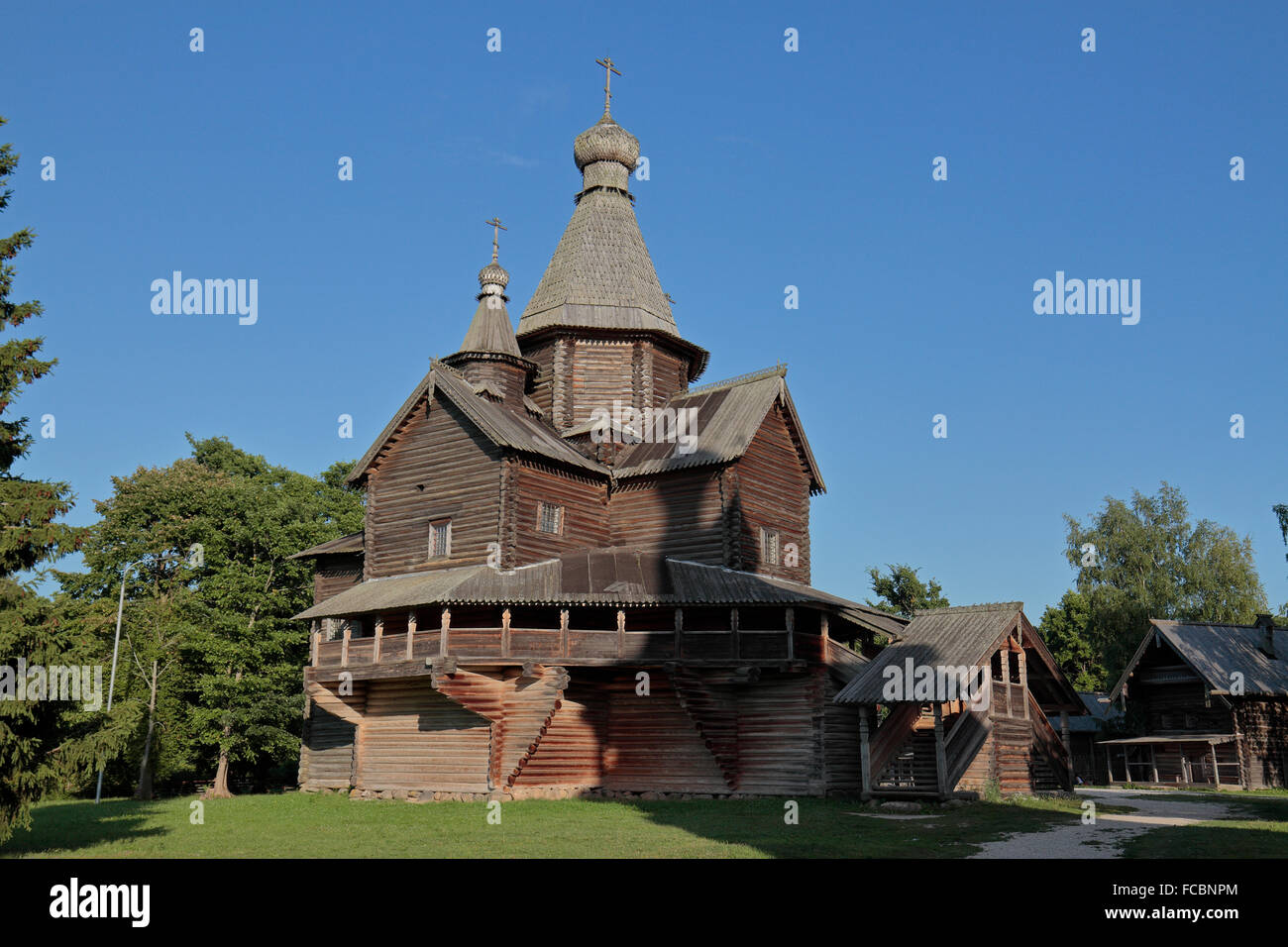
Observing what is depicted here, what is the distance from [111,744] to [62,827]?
7353mm

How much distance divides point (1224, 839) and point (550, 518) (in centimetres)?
1992

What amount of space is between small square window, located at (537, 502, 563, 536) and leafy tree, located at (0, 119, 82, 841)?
15.4 m

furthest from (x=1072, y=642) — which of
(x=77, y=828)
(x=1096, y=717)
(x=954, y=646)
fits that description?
(x=77, y=828)

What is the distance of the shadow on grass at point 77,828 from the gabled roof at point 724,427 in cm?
1706

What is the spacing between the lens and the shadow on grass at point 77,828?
17977 millimetres

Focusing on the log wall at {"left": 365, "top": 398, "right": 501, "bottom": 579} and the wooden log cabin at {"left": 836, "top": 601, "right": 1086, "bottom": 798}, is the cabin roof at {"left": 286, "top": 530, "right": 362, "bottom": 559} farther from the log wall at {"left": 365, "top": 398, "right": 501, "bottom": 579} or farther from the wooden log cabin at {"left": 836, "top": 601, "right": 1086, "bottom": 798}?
the wooden log cabin at {"left": 836, "top": 601, "right": 1086, "bottom": 798}

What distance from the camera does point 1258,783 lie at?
41.1 m

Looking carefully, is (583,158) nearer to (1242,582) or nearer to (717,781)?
(717,781)

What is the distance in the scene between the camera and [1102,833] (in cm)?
1958

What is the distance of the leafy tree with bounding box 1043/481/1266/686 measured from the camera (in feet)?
165

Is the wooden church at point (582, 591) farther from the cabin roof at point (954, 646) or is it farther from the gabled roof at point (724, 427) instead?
the cabin roof at point (954, 646)
